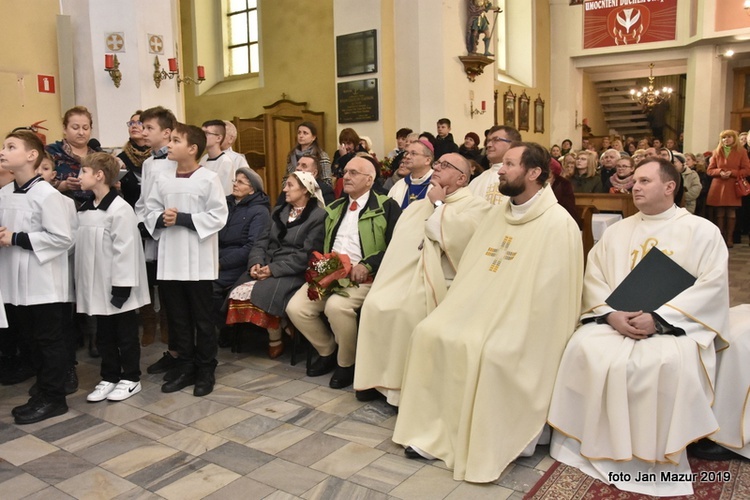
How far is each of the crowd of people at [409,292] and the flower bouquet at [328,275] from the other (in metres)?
0.01

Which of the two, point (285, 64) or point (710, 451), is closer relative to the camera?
point (710, 451)

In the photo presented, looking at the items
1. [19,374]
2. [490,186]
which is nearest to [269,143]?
[490,186]

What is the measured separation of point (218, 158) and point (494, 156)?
235 centimetres

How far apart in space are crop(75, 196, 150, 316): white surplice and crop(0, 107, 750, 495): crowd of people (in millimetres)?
11

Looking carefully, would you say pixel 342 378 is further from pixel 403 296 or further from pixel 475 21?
pixel 475 21

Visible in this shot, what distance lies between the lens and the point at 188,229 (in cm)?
420

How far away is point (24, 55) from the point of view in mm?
7621

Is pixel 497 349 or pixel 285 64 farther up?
pixel 285 64

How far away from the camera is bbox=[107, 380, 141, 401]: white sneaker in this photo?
418cm

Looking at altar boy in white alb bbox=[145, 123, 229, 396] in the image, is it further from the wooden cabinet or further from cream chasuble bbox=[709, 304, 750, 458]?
the wooden cabinet

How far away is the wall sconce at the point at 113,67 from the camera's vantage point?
7.58m

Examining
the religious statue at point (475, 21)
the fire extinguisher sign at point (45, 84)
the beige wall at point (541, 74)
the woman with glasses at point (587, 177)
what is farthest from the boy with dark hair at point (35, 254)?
the beige wall at point (541, 74)

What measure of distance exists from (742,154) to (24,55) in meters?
10.0

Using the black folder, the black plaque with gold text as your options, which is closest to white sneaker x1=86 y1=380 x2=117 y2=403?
the black folder
